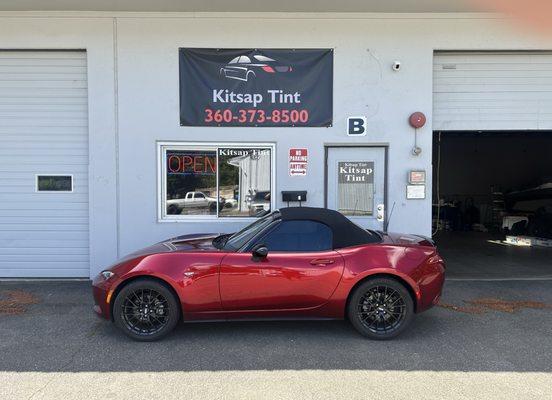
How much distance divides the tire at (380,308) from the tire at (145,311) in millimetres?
1959

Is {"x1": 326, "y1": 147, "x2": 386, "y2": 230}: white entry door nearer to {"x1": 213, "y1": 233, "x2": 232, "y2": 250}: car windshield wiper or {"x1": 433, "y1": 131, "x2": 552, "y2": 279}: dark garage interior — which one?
{"x1": 213, "y1": 233, "x2": 232, "y2": 250}: car windshield wiper

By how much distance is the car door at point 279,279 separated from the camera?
184 inches

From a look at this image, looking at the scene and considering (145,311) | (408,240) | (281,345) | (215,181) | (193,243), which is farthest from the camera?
(215,181)

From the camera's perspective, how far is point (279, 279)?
4.68m

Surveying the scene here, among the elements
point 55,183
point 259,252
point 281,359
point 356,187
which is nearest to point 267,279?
point 259,252

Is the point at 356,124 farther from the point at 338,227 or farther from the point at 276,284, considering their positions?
the point at 276,284

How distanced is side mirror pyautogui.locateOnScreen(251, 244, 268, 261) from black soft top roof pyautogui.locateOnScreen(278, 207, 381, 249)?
0.48 metres

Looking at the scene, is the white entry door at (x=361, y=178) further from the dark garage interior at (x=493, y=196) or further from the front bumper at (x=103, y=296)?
the front bumper at (x=103, y=296)

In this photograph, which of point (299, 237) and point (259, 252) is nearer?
point (259, 252)


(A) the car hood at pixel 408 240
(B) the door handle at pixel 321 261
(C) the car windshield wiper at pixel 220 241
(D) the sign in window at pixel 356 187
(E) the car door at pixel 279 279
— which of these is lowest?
(E) the car door at pixel 279 279

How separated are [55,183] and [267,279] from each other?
196 inches

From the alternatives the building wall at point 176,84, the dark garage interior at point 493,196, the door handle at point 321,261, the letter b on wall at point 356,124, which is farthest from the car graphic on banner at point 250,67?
the dark garage interior at point 493,196

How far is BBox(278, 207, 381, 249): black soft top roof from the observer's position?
4.94 m

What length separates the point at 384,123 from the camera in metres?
7.55
